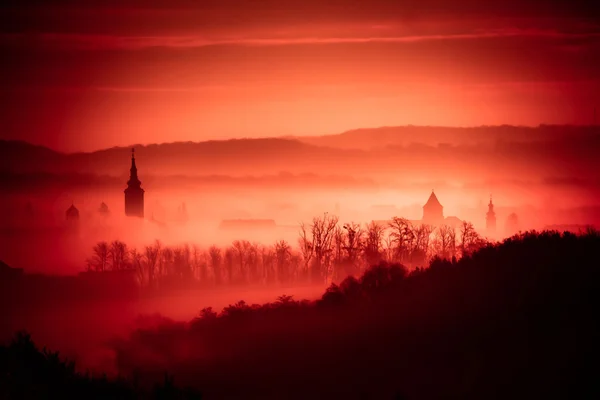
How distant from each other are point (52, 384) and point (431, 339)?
32467 millimetres

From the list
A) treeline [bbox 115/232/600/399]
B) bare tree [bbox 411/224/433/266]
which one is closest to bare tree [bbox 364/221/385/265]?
bare tree [bbox 411/224/433/266]

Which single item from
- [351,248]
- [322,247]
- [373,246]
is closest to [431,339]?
[351,248]

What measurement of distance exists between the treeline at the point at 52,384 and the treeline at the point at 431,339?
14006 mm

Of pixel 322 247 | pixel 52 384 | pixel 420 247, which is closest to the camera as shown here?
pixel 52 384

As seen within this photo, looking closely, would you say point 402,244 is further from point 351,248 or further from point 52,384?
point 52,384

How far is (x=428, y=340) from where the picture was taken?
101812 millimetres

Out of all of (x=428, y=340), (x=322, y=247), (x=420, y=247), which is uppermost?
(x=322, y=247)

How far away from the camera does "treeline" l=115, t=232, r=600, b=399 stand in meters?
87.2

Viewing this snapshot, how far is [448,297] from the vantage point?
360 ft

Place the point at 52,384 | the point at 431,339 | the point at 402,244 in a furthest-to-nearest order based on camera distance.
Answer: the point at 402,244 < the point at 431,339 < the point at 52,384

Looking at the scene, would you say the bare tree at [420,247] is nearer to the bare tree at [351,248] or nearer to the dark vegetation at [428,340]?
the bare tree at [351,248]

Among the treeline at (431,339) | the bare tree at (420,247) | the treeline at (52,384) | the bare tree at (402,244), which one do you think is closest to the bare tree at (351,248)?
the bare tree at (402,244)

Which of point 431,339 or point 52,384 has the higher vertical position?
point 431,339

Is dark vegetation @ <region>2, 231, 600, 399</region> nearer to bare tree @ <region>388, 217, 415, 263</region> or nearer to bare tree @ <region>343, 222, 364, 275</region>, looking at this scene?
bare tree @ <region>388, 217, 415, 263</region>
